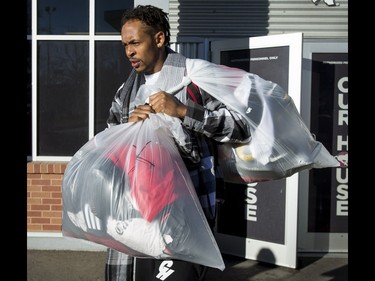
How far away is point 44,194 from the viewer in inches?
206

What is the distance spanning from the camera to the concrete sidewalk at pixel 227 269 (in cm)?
464

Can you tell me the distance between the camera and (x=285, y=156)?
8.41 feet

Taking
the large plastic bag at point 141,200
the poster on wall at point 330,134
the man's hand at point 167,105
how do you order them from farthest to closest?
the poster on wall at point 330,134, the man's hand at point 167,105, the large plastic bag at point 141,200

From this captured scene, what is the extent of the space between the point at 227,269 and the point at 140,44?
304 centimetres

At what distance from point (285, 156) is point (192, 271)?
0.73 metres

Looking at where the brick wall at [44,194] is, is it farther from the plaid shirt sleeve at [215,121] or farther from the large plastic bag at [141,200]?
the plaid shirt sleeve at [215,121]

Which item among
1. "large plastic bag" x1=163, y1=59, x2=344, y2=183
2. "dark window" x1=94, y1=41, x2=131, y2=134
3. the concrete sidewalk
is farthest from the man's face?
"dark window" x1=94, y1=41, x2=131, y2=134

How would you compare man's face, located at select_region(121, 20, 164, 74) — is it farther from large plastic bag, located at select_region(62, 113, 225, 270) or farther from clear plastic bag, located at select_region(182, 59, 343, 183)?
large plastic bag, located at select_region(62, 113, 225, 270)

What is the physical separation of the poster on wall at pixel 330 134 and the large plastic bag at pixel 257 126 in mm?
2538

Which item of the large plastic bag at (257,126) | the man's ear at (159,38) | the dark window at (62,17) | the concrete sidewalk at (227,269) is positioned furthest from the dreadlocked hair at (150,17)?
the dark window at (62,17)

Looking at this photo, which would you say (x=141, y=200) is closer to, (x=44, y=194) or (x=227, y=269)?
(x=227, y=269)

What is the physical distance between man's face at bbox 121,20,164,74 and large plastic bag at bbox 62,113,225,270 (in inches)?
11.6
